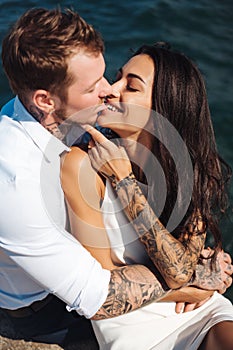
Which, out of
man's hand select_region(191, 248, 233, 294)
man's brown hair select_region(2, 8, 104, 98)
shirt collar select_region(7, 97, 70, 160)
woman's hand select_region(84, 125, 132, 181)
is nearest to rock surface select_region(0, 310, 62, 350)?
man's hand select_region(191, 248, 233, 294)

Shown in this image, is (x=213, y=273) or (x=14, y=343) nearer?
(x=14, y=343)

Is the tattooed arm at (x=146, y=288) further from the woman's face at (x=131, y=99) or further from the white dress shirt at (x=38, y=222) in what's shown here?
the woman's face at (x=131, y=99)

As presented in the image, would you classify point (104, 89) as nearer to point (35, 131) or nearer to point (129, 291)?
point (35, 131)

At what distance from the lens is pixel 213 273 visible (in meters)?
3.46

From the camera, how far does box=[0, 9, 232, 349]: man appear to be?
2531 mm

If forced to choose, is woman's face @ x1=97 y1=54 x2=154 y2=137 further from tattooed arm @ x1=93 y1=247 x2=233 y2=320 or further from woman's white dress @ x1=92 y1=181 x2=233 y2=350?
tattooed arm @ x1=93 y1=247 x2=233 y2=320

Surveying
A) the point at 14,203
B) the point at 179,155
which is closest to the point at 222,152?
the point at 179,155

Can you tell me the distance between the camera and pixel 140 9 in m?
7.77

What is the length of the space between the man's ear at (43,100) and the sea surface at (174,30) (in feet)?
11.5

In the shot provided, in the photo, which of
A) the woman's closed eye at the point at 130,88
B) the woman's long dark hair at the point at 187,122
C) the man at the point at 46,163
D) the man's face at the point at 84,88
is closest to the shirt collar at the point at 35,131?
the man at the point at 46,163

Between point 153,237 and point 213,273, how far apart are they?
0.57 meters

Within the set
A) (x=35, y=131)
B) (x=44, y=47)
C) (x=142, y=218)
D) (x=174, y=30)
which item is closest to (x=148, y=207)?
(x=142, y=218)

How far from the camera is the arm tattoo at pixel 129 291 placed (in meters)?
2.89

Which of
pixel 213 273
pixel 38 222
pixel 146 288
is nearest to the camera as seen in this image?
pixel 38 222
